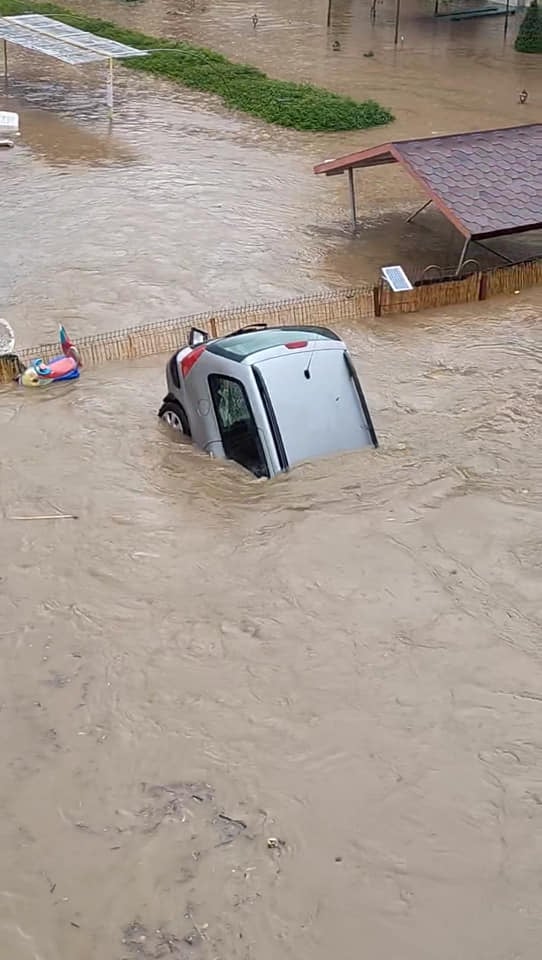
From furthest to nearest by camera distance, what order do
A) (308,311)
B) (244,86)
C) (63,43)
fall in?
(244,86) → (63,43) → (308,311)

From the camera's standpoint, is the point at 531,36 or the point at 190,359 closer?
the point at 190,359

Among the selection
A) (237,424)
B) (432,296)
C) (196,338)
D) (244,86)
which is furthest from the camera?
(244,86)

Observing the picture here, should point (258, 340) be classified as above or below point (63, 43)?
below

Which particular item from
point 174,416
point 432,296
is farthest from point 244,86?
point 174,416

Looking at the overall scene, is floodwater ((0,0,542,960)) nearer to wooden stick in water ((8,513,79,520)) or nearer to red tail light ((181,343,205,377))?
wooden stick in water ((8,513,79,520))

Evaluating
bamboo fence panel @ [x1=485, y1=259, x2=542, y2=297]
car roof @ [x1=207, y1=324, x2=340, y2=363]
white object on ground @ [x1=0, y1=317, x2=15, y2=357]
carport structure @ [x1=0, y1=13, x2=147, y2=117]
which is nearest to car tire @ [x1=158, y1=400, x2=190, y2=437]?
car roof @ [x1=207, y1=324, x2=340, y2=363]

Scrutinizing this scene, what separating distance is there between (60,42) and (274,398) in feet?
65.8

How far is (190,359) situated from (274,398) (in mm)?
1101

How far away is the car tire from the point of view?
34.4ft

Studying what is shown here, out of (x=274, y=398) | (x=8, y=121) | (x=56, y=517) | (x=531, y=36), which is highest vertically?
Answer: (x=531, y=36)

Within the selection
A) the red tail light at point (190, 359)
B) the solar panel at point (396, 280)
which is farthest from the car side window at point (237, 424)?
the solar panel at point (396, 280)

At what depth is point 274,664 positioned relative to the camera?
7.65 m

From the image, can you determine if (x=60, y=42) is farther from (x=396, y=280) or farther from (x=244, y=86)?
(x=396, y=280)

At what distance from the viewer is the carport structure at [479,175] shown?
14.9 m
